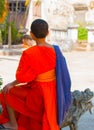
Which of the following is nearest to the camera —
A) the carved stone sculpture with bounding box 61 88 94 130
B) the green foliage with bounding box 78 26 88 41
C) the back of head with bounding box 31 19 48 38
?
the back of head with bounding box 31 19 48 38

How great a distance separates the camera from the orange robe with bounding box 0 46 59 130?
14.9ft

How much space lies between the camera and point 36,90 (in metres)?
4.63

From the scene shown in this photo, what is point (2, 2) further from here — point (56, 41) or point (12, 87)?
point (12, 87)

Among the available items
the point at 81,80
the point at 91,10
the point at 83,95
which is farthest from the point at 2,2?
the point at 83,95

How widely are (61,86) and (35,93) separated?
254 millimetres

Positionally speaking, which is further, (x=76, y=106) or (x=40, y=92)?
(x=76, y=106)

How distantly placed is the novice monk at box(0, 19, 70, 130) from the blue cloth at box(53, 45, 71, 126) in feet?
0.10

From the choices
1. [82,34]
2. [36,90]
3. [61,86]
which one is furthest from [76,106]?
[82,34]

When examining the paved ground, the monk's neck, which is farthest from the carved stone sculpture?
the paved ground

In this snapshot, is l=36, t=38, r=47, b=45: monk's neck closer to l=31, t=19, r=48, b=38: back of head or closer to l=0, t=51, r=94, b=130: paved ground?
l=31, t=19, r=48, b=38: back of head

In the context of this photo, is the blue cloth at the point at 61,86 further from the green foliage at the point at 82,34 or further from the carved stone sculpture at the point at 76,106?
the green foliage at the point at 82,34

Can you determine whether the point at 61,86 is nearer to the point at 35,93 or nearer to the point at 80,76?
the point at 35,93

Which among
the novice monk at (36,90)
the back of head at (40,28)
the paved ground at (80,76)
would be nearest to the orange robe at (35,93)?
the novice monk at (36,90)

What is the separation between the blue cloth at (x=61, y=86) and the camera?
462 centimetres
